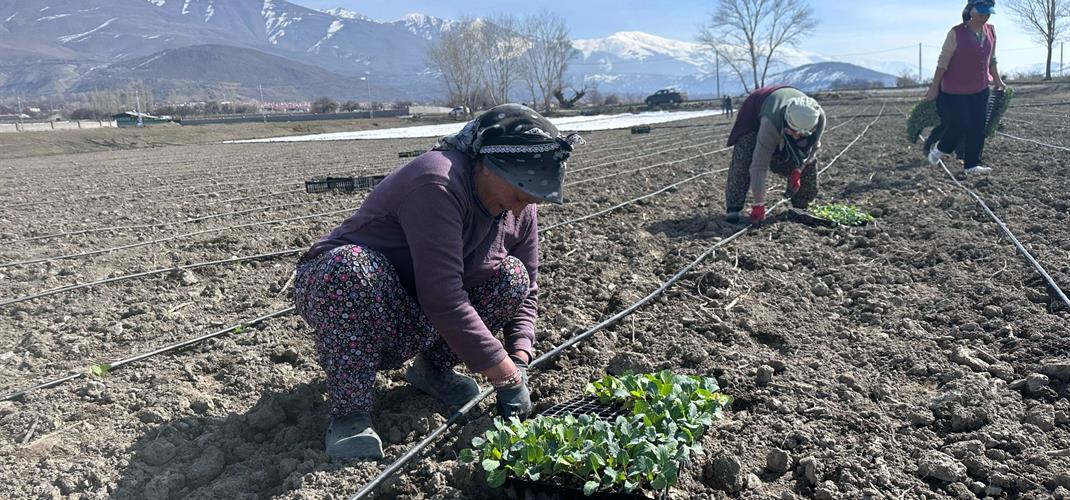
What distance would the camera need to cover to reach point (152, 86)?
178 metres

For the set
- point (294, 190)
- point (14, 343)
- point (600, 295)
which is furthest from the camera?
point (294, 190)

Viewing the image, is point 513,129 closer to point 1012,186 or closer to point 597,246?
point 597,246

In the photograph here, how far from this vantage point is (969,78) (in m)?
6.52

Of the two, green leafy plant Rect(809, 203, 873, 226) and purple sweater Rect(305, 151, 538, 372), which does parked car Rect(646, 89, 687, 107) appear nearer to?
green leafy plant Rect(809, 203, 873, 226)

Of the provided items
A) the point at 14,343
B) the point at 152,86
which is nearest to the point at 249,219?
the point at 14,343

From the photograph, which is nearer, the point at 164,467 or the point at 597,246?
the point at 164,467

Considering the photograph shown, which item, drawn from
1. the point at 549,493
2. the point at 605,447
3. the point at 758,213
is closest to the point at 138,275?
the point at 549,493

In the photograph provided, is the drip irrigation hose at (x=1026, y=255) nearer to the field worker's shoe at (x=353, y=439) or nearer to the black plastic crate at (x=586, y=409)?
the black plastic crate at (x=586, y=409)

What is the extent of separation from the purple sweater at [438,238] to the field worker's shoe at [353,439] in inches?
15.4

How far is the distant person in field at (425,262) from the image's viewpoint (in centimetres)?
202

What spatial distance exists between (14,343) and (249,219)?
3231 mm

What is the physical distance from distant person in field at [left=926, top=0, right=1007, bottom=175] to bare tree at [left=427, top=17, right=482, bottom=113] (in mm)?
49036

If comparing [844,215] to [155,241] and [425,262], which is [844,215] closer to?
[425,262]

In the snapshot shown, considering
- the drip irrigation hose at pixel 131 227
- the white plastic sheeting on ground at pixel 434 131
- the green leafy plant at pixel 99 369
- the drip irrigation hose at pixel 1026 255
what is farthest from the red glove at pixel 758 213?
the white plastic sheeting on ground at pixel 434 131
